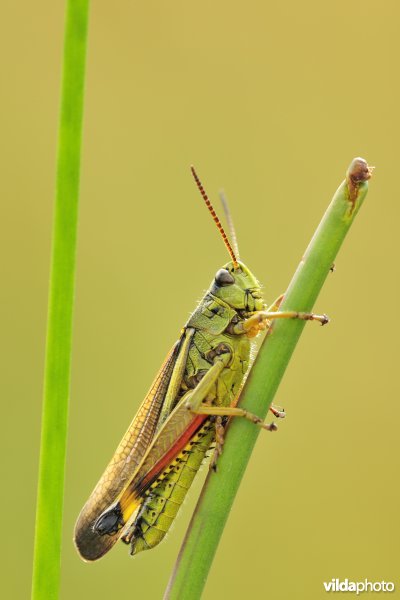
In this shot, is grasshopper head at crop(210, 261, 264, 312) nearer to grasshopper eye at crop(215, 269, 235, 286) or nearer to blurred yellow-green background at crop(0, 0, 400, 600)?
grasshopper eye at crop(215, 269, 235, 286)

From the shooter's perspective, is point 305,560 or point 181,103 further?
point 181,103

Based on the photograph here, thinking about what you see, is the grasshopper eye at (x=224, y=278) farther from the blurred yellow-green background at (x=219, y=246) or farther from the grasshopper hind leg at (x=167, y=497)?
the blurred yellow-green background at (x=219, y=246)

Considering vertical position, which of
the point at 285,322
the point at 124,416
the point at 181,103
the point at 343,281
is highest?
the point at 181,103

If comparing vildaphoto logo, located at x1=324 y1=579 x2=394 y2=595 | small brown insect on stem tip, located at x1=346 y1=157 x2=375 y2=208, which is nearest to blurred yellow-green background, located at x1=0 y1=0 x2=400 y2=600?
vildaphoto logo, located at x1=324 y1=579 x2=394 y2=595

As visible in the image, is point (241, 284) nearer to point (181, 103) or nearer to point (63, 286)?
point (63, 286)

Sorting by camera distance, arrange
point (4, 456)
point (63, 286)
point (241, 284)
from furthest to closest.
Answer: point (4, 456)
point (241, 284)
point (63, 286)

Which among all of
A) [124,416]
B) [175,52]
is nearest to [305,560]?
[124,416]

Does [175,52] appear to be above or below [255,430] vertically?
above

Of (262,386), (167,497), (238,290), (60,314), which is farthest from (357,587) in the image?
(60,314)
